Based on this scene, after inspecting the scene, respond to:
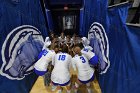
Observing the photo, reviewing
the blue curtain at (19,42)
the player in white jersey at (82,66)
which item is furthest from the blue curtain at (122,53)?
the blue curtain at (19,42)

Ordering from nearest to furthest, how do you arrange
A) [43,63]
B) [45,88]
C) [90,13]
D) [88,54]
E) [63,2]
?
[43,63], [88,54], [45,88], [90,13], [63,2]

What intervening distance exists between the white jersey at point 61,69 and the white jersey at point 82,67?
0.35 ft

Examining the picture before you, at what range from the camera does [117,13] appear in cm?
160

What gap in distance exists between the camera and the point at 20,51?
2.18m

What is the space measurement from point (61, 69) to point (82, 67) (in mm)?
299

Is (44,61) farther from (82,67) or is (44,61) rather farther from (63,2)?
(63,2)

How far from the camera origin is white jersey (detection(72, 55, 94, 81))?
2.17 m

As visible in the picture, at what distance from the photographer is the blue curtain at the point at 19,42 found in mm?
1786

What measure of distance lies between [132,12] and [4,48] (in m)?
1.73

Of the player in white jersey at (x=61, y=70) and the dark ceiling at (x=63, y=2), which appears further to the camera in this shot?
the dark ceiling at (x=63, y=2)

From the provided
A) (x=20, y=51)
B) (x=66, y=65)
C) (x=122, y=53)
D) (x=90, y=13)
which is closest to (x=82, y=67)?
(x=66, y=65)

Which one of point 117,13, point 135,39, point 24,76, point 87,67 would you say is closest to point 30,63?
point 24,76

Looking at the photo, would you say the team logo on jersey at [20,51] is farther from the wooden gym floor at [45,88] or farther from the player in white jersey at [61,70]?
the player in white jersey at [61,70]

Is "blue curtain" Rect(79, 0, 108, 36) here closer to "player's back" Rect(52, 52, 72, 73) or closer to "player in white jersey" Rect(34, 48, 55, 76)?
"player's back" Rect(52, 52, 72, 73)
